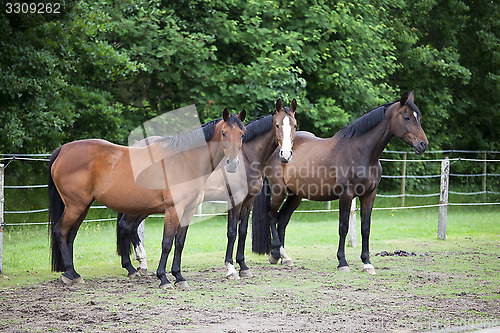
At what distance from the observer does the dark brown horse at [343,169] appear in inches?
283

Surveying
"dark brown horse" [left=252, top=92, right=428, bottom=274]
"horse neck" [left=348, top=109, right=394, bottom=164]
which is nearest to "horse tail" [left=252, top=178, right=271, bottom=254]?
"dark brown horse" [left=252, top=92, right=428, bottom=274]

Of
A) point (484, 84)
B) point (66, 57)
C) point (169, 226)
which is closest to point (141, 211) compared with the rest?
point (169, 226)

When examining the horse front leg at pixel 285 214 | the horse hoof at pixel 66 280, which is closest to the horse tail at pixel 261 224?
the horse front leg at pixel 285 214

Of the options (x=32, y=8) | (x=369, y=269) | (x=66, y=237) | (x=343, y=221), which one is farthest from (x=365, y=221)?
(x=32, y=8)

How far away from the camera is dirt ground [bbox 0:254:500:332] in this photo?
4398 mm

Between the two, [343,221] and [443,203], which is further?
[443,203]

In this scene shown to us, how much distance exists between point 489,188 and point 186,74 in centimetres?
1129

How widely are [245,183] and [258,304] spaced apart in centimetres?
193

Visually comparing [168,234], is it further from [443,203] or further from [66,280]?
[443,203]

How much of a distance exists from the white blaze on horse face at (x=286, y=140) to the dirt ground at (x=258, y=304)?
4.96 feet

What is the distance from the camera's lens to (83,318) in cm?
458

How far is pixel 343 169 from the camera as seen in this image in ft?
24.2

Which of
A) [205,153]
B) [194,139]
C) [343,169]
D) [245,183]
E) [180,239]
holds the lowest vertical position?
[180,239]

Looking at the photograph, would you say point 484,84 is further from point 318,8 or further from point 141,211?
point 141,211
